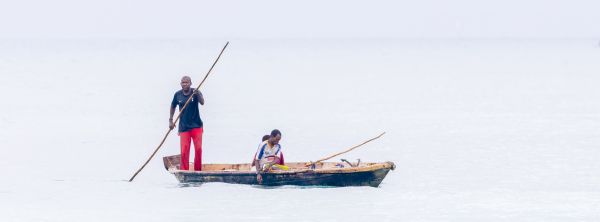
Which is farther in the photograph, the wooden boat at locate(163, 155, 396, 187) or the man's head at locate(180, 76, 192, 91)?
the wooden boat at locate(163, 155, 396, 187)

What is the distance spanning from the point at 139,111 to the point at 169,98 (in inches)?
323

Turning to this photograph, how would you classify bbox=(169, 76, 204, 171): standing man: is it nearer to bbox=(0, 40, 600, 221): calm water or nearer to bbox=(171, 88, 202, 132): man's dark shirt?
bbox=(171, 88, 202, 132): man's dark shirt

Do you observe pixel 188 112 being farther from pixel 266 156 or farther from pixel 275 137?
pixel 275 137

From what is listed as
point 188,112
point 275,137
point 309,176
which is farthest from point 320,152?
point 275,137

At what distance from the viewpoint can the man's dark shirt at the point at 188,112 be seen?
19484 mm

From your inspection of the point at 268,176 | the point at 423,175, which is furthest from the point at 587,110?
the point at 268,176

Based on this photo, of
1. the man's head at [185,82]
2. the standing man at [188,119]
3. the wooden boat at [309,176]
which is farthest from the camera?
the standing man at [188,119]

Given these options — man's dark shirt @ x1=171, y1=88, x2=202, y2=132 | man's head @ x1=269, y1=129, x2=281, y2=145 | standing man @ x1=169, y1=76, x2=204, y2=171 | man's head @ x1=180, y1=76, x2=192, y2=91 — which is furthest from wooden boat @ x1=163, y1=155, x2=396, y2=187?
man's head @ x1=180, y1=76, x2=192, y2=91

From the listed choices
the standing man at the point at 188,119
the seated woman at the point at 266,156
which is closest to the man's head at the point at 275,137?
the seated woman at the point at 266,156

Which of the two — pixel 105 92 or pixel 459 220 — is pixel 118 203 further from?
pixel 105 92

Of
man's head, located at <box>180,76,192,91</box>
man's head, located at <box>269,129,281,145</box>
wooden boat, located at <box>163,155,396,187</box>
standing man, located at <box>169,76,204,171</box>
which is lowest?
wooden boat, located at <box>163,155,396,187</box>

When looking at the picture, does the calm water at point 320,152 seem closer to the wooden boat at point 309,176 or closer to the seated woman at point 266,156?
the wooden boat at point 309,176

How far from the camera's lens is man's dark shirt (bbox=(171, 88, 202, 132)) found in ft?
63.9

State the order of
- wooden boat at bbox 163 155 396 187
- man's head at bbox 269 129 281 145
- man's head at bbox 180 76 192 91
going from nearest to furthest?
man's head at bbox 269 129 281 145 → man's head at bbox 180 76 192 91 → wooden boat at bbox 163 155 396 187
